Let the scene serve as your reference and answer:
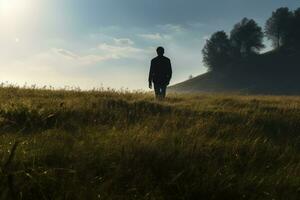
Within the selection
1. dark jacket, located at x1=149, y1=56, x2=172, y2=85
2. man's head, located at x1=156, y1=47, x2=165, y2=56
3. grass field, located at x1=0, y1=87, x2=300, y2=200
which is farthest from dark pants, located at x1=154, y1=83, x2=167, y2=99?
grass field, located at x1=0, y1=87, x2=300, y2=200

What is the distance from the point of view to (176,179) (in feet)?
21.2

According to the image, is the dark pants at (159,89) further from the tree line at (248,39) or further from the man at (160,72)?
the tree line at (248,39)

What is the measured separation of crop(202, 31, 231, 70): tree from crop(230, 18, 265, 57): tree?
196 cm

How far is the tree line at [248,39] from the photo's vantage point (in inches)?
5045

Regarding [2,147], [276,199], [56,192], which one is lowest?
[276,199]

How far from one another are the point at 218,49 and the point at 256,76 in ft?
51.5

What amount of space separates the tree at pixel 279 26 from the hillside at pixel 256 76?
4.09m

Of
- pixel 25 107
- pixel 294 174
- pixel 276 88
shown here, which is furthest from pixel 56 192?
pixel 276 88

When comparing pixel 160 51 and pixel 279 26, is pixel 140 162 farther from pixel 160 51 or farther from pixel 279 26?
pixel 279 26

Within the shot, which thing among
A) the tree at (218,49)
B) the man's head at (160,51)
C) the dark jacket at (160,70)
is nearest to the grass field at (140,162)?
the dark jacket at (160,70)

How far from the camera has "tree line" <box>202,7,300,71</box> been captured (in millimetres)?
128137

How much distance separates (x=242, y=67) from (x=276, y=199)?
125031 millimetres

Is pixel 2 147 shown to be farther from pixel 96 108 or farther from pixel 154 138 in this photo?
pixel 96 108

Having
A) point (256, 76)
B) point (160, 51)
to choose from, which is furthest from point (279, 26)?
point (160, 51)
